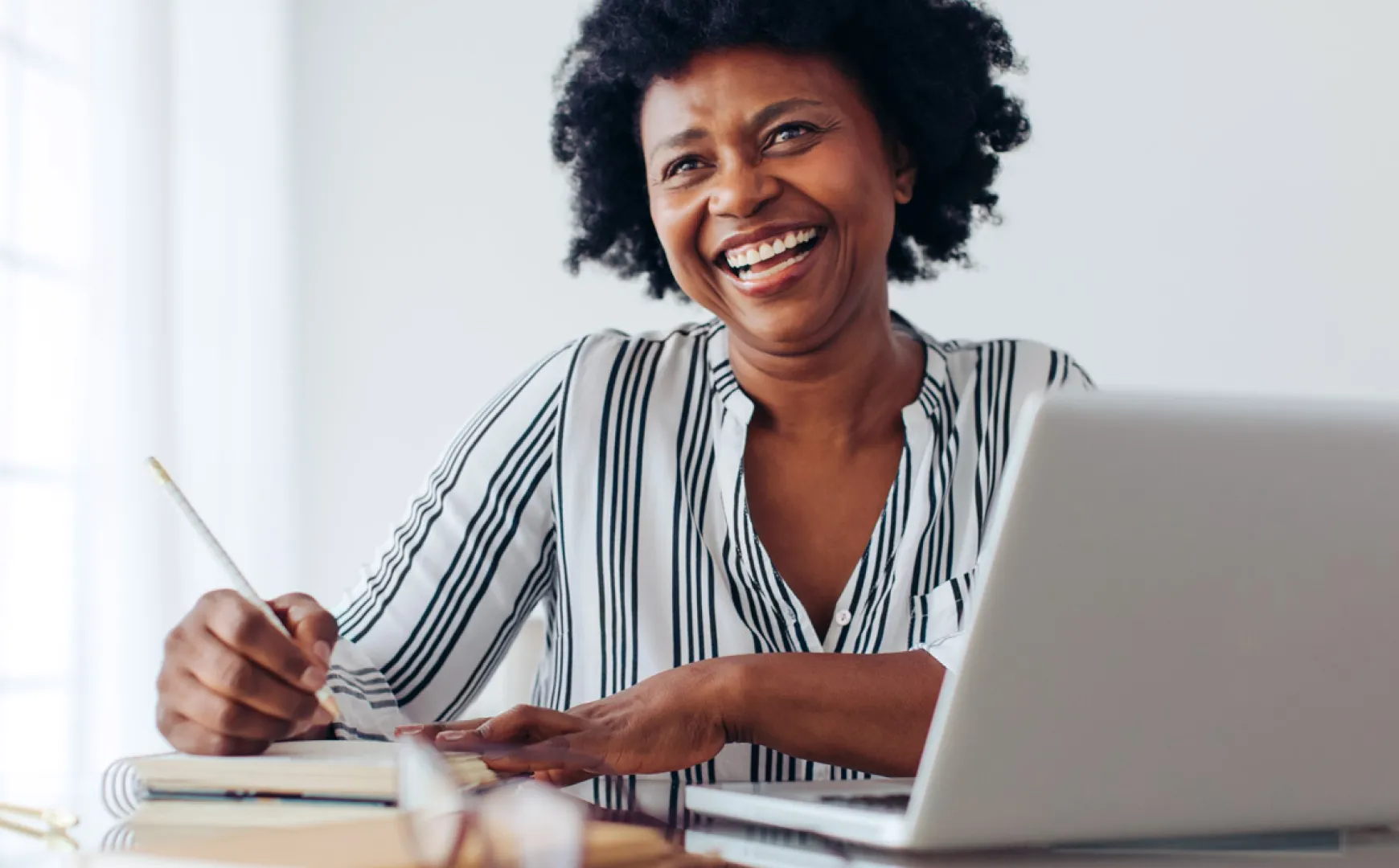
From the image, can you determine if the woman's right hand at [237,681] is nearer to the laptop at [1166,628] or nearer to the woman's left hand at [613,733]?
the woman's left hand at [613,733]

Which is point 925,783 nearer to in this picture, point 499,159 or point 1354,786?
point 1354,786

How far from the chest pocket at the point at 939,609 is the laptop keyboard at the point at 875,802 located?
679 millimetres

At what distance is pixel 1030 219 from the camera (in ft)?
11.0

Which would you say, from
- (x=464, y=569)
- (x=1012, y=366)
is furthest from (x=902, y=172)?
(x=464, y=569)

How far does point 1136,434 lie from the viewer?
1.83 feet

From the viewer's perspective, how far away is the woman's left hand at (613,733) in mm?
843

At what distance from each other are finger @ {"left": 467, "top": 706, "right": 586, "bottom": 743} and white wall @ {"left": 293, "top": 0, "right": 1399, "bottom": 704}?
259cm

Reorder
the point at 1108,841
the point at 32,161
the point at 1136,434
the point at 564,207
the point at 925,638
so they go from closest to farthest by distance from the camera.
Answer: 1. the point at 1136,434
2. the point at 1108,841
3. the point at 925,638
4. the point at 32,161
5. the point at 564,207

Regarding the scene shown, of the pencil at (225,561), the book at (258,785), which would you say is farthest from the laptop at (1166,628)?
the pencil at (225,561)

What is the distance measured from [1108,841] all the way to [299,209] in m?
3.39

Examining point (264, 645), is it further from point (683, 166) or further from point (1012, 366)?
point (1012, 366)

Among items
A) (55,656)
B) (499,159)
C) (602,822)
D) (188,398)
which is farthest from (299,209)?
(602,822)

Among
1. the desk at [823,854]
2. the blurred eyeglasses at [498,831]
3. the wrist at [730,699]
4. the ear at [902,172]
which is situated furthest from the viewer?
the ear at [902,172]

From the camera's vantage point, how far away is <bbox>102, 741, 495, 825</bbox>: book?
0.67 meters
